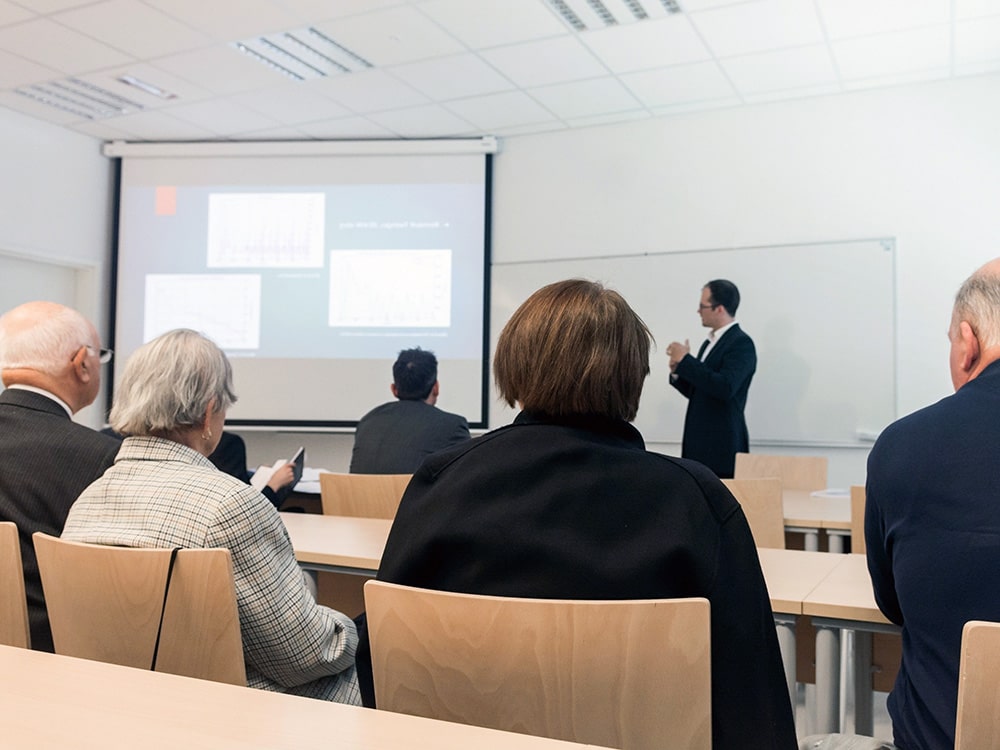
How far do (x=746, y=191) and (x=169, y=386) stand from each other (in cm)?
442

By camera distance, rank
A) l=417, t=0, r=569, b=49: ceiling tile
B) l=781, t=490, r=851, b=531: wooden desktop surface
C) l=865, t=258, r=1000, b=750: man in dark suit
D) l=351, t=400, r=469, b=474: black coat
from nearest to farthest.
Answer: l=865, t=258, r=1000, b=750: man in dark suit < l=781, t=490, r=851, b=531: wooden desktop surface < l=351, t=400, r=469, b=474: black coat < l=417, t=0, r=569, b=49: ceiling tile

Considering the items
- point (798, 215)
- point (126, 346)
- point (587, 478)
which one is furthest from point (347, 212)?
point (587, 478)

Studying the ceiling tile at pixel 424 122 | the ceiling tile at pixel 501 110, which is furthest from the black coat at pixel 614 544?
the ceiling tile at pixel 424 122

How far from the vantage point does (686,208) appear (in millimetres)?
5535

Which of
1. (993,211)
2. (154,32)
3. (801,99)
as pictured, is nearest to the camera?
(154,32)

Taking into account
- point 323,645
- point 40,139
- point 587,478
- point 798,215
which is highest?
point 40,139

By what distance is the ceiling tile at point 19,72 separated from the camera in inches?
191

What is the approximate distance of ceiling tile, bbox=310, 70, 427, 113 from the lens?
16.6 ft

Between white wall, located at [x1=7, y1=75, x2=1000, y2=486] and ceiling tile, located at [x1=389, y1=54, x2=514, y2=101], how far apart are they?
85 centimetres

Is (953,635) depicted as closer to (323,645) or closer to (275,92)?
(323,645)

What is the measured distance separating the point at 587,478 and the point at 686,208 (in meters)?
4.68

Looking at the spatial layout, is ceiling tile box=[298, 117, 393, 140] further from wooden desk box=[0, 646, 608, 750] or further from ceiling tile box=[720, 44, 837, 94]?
wooden desk box=[0, 646, 608, 750]

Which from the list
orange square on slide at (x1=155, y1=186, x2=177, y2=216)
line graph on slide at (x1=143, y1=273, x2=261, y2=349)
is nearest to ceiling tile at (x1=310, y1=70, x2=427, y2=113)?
line graph on slide at (x1=143, y1=273, x2=261, y2=349)

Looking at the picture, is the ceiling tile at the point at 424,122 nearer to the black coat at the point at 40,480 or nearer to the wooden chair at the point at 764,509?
the wooden chair at the point at 764,509
